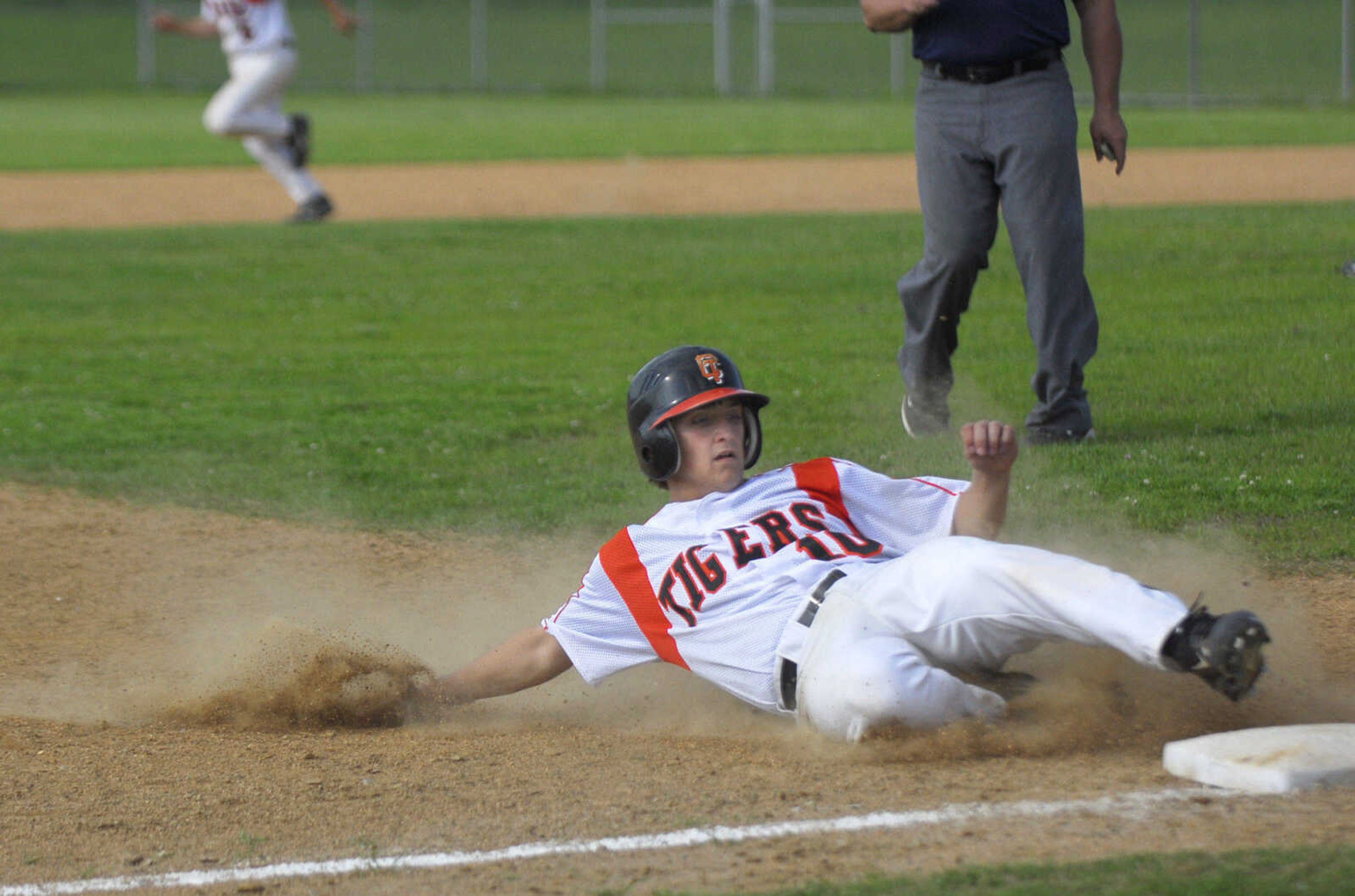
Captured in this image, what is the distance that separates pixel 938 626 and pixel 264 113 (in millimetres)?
12437

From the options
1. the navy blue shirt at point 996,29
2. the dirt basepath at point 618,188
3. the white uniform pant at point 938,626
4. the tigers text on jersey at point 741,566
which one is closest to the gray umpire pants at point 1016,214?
the navy blue shirt at point 996,29

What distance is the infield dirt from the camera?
3.07 metres

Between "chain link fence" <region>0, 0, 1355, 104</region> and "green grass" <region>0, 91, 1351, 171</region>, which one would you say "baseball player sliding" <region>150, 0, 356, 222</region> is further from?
"chain link fence" <region>0, 0, 1355, 104</region>

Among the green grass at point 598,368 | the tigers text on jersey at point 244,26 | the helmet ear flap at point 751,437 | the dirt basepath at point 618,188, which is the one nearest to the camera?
the helmet ear flap at point 751,437

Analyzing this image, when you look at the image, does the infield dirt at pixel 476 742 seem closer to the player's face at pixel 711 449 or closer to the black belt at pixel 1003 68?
the player's face at pixel 711 449

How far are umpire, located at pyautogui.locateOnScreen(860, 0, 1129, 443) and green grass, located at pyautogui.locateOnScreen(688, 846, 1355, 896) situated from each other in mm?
3725

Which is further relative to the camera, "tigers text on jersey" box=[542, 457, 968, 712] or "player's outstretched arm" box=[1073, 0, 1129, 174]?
"player's outstretched arm" box=[1073, 0, 1129, 174]

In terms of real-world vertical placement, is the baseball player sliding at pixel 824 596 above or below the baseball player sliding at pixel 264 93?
below

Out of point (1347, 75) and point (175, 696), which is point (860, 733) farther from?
point (1347, 75)

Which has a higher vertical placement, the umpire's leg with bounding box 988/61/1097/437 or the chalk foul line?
the umpire's leg with bounding box 988/61/1097/437

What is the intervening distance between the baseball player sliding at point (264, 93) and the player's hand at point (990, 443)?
1188 centimetres

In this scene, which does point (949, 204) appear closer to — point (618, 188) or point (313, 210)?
point (313, 210)

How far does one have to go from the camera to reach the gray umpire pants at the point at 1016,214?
6.29 metres

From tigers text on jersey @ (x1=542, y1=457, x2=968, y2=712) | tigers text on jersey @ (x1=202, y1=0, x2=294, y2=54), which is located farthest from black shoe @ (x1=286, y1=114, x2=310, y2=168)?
tigers text on jersey @ (x1=542, y1=457, x2=968, y2=712)
